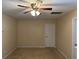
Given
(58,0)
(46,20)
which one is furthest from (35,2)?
(46,20)

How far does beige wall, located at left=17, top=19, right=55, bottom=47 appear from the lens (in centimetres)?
1031

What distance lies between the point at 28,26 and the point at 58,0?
7.23 m

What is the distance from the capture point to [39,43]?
10.4 meters

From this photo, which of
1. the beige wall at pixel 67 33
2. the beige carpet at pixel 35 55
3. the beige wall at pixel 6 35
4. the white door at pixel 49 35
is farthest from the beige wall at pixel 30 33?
the beige wall at pixel 67 33

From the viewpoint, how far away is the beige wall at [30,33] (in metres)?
10.3

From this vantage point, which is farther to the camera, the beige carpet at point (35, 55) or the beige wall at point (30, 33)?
the beige wall at point (30, 33)

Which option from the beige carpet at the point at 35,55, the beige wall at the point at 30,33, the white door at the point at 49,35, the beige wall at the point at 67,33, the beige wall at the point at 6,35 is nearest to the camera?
the beige wall at the point at 67,33

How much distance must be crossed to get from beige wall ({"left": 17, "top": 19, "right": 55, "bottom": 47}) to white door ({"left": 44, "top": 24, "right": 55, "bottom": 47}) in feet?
1.05

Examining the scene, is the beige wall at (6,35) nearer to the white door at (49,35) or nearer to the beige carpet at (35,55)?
the beige carpet at (35,55)

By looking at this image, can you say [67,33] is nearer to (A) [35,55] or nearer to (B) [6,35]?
(A) [35,55]

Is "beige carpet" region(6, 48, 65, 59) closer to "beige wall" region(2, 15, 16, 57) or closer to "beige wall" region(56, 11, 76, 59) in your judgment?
"beige wall" region(2, 15, 16, 57)

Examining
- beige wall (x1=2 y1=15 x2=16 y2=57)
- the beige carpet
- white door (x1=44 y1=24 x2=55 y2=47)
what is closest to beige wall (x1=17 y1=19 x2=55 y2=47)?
white door (x1=44 y1=24 x2=55 y2=47)

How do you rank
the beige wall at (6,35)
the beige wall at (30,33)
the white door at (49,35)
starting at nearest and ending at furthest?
1. the beige wall at (6,35)
2. the beige wall at (30,33)
3. the white door at (49,35)

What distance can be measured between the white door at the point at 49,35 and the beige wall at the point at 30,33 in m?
0.32
